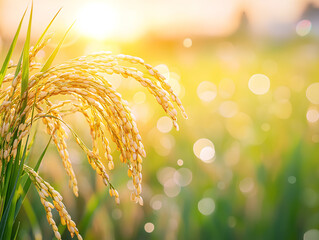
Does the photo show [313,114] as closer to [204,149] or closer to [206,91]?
[204,149]

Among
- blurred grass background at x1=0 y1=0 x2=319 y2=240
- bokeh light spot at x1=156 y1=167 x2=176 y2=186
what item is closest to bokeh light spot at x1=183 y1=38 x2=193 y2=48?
blurred grass background at x1=0 y1=0 x2=319 y2=240

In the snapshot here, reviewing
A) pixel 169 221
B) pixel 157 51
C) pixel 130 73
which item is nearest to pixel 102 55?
pixel 130 73

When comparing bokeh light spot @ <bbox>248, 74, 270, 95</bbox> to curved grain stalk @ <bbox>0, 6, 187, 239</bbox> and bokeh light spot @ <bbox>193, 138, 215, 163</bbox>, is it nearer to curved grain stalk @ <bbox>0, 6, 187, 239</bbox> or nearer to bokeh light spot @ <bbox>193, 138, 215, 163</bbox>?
bokeh light spot @ <bbox>193, 138, 215, 163</bbox>

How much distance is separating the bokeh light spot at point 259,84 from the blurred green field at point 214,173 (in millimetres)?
99

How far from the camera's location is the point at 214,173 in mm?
3809

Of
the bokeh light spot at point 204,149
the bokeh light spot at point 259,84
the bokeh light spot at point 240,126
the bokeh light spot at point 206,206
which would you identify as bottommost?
the bokeh light spot at point 206,206

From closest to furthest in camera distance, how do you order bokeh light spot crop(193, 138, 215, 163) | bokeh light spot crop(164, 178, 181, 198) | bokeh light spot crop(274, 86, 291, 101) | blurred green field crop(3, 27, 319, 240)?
blurred green field crop(3, 27, 319, 240) → bokeh light spot crop(164, 178, 181, 198) → bokeh light spot crop(193, 138, 215, 163) → bokeh light spot crop(274, 86, 291, 101)

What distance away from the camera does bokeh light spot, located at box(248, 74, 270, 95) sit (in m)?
7.06

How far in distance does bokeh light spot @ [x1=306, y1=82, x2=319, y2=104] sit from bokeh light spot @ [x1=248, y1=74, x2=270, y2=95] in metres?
0.57

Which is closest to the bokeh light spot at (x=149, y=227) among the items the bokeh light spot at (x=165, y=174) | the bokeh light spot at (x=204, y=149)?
the bokeh light spot at (x=165, y=174)

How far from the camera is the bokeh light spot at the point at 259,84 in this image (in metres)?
7.06

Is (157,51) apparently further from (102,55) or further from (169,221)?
(102,55)

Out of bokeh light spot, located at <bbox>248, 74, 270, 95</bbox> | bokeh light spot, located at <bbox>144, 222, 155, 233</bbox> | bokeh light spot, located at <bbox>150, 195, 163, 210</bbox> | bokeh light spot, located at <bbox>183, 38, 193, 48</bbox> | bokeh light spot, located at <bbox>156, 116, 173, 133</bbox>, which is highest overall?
bokeh light spot, located at <bbox>183, 38, 193, 48</bbox>

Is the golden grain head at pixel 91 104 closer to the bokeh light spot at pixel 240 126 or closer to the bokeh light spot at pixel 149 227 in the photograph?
the bokeh light spot at pixel 149 227
